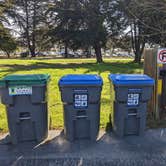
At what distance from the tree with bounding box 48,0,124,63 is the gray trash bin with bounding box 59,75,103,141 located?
1941 cm

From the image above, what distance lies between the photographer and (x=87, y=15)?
23.6 meters

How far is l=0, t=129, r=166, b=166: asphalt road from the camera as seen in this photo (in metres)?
3.78

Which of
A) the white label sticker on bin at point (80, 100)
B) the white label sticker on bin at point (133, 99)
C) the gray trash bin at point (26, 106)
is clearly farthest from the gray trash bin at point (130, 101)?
the gray trash bin at point (26, 106)

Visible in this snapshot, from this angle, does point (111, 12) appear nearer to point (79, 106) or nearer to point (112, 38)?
point (112, 38)

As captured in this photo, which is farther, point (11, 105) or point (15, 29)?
point (15, 29)

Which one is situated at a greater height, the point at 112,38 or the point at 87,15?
the point at 87,15

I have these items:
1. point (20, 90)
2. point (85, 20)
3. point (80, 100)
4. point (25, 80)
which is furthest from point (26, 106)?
point (85, 20)

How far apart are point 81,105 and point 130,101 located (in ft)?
2.64

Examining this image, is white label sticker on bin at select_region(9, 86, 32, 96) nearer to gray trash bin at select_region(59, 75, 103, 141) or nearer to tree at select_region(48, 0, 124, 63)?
gray trash bin at select_region(59, 75, 103, 141)

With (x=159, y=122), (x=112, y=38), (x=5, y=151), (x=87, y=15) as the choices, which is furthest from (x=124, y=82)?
(x=112, y=38)

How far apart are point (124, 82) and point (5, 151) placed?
2124 millimetres

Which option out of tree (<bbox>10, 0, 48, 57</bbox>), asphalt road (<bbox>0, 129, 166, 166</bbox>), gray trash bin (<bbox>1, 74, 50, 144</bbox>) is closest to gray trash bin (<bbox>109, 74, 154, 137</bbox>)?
asphalt road (<bbox>0, 129, 166, 166</bbox>)

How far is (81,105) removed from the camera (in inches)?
170

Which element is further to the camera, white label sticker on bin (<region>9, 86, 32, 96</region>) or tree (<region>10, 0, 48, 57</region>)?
tree (<region>10, 0, 48, 57</region>)
